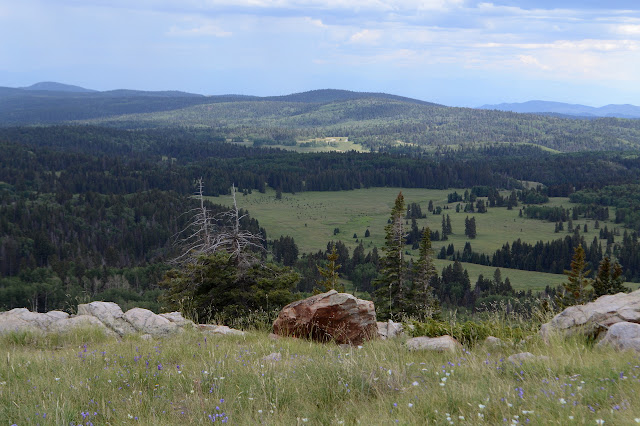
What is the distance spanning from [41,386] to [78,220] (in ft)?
568

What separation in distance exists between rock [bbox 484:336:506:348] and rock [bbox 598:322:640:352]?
5.56 ft

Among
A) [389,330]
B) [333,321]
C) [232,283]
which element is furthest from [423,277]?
[333,321]

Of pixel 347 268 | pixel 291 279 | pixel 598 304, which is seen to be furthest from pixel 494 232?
pixel 598 304

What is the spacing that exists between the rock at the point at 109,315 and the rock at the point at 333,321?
3885 mm

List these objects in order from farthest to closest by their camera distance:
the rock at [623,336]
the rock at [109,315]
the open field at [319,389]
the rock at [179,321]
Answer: the rock at [179,321] → the rock at [109,315] → the rock at [623,336] → the open field at [319,389]

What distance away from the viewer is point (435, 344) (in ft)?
31.8

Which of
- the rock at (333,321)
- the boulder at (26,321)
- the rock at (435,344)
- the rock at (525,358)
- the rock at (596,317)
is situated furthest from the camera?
the rock at (333,321)

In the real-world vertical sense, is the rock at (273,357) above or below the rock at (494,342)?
above

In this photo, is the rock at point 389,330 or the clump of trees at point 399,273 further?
the clump of trees at point 399,273

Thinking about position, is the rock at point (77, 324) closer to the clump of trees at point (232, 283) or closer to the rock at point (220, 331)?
the rock at point (220, 331)

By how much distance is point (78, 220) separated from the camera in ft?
534

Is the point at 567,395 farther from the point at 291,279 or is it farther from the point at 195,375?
the point at 291,279

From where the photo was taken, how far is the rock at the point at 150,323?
12.3 m

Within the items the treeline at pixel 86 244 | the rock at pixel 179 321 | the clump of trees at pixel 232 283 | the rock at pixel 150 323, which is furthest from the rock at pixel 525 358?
the treeline at pixel 86 244
